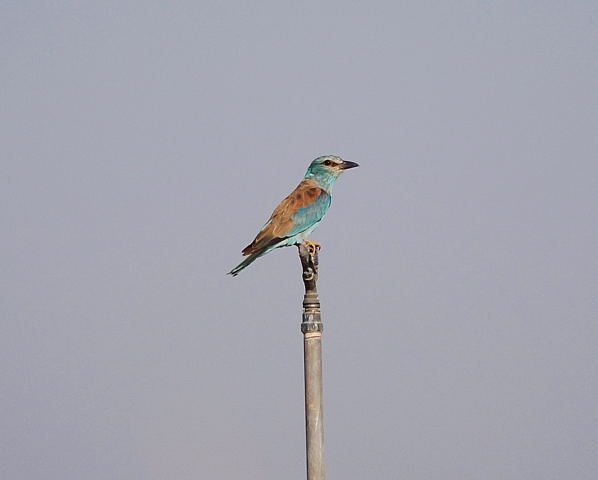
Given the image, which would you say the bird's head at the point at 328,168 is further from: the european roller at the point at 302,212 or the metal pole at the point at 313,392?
the metal pole at the point at 313,392

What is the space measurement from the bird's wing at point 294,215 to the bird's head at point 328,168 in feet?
0.48

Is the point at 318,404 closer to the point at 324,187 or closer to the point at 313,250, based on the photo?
the point at 313,250

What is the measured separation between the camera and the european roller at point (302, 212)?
30.6ft

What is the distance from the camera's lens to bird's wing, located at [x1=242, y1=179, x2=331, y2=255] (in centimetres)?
942

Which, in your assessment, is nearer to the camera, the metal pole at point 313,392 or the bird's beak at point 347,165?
the metal pole at point 313,392

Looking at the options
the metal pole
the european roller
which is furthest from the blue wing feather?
the metal pole

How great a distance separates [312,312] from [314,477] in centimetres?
115

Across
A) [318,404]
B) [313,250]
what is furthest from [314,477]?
[313,250]

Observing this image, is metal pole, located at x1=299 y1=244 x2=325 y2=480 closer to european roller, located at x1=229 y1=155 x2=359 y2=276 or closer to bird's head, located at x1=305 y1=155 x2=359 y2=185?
european roller, located at x1=229 y1=155 x2=359 y2=276

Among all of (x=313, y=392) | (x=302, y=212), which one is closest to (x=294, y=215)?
(x=302, y=212)

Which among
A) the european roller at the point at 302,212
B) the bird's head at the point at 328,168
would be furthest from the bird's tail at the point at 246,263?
the bird's head at the point at 328,168

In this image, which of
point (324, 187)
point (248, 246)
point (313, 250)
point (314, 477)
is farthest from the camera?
point (324, 187)

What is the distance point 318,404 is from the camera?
694cm

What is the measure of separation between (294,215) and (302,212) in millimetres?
121
